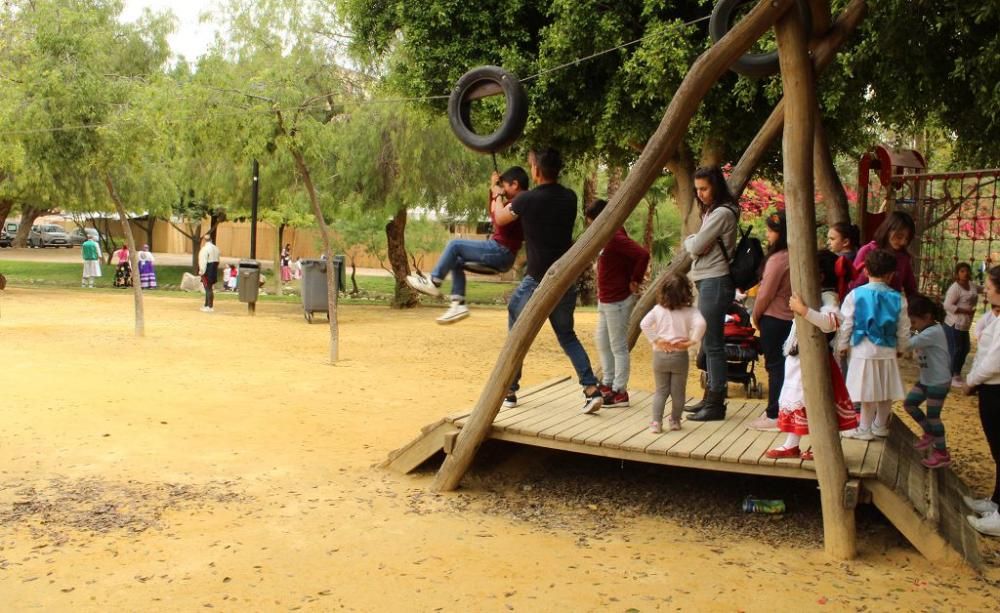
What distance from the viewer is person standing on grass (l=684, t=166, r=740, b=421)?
21.0ft

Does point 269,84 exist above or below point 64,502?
above

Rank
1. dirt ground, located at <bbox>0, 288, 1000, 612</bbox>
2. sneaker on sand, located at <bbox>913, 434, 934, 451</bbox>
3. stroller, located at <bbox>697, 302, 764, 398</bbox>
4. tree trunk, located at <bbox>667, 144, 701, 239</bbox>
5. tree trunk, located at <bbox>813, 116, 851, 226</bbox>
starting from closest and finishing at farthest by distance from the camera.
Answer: dirt ground, located at <bbox>0, 288, 1000, 612</bbox>, sneaker on sand, located at <bbox>913, 434, 934, 451</bbox>, tree trunk, located at <bbox>813, 116, 851, 226</bbox>, stroller, located at <bbox>697, 302, 764, 398</bbox>, tree trunk, located at <bbox>667, 144, 701, 239</bbox>

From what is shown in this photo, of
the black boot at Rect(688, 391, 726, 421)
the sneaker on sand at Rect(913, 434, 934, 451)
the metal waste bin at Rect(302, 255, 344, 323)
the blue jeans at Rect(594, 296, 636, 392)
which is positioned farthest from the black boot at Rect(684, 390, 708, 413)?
the metal waste bin at Rect(302, 255, 344, 323)

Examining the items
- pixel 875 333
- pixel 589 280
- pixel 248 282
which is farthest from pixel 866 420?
pixel 589 280

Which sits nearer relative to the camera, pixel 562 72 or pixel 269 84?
pixel 562 72

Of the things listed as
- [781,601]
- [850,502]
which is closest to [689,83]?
[850,502]

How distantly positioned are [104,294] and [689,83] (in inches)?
883

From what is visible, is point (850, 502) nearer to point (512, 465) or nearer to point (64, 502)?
point (512, 465)

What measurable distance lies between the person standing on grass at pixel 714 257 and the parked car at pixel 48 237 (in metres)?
49.6

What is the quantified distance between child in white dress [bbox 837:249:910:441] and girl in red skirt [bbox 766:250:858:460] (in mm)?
138

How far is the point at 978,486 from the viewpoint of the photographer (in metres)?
7.07

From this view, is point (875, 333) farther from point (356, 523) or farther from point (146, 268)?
point (146, 268)

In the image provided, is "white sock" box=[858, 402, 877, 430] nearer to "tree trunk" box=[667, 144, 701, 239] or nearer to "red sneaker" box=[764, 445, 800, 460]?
"red sneaker" box=[764, 445, 800, 460]

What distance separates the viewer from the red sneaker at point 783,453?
5742mm
